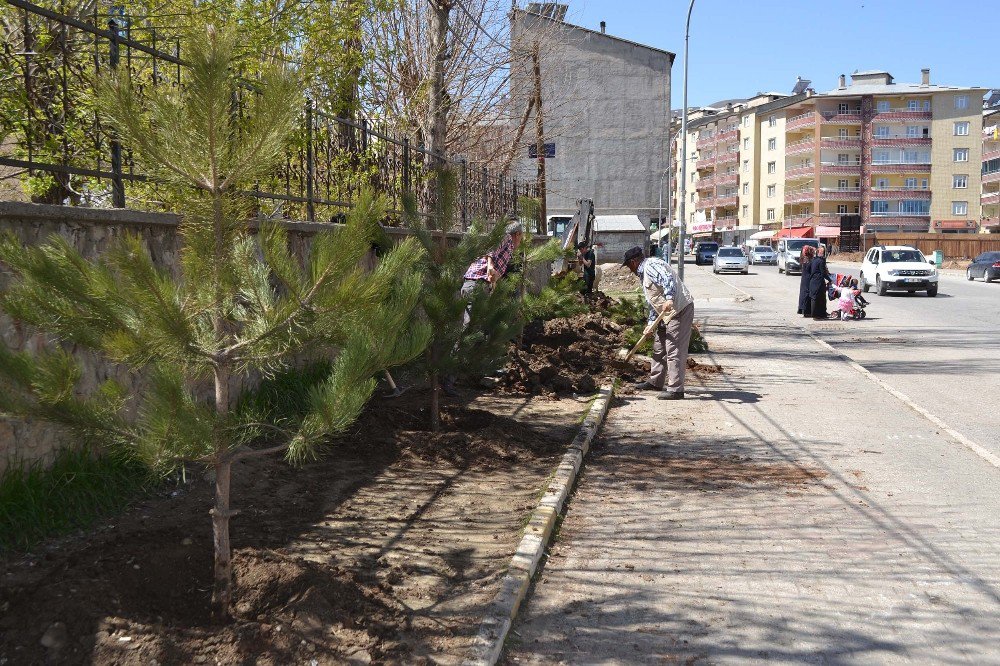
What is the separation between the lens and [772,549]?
505 cm

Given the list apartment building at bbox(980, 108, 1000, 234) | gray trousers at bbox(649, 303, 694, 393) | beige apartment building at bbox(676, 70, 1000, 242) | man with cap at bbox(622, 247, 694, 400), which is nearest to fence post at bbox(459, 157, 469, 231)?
man with cap at bbox(622, 247, 694, 400)

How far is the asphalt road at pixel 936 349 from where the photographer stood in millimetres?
9664

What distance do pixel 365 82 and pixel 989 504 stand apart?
8711mm

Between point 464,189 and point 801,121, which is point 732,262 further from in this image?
point 801,121

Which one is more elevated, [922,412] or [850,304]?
[850,304]

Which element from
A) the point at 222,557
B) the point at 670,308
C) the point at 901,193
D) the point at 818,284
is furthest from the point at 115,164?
the point at 901,193

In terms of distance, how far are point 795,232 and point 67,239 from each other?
95.4 m

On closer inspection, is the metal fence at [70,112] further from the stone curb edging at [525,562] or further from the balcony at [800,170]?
the balcony at [800,170]

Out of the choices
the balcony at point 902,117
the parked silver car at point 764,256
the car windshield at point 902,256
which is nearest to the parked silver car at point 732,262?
the parked silver car at point 764,256

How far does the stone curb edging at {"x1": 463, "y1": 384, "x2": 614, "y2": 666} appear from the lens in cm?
367

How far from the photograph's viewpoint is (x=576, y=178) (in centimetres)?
4891

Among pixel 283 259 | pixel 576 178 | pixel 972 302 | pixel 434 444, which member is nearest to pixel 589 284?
pixel 972 302

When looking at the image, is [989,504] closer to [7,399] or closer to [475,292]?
[475,292]

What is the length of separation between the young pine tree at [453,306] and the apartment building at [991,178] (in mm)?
96569
